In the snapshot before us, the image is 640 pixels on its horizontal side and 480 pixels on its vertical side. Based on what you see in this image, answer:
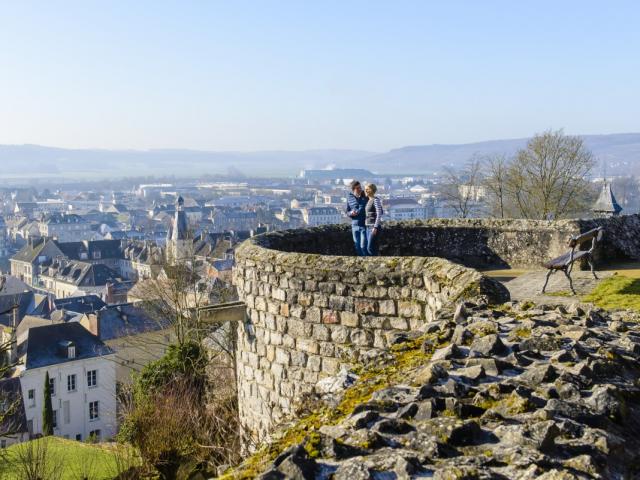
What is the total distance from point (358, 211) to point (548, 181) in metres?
23.2

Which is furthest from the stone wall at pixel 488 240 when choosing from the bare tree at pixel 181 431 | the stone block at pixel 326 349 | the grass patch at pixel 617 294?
the stone block at pixel 326 349

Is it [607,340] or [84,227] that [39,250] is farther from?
[607,340]

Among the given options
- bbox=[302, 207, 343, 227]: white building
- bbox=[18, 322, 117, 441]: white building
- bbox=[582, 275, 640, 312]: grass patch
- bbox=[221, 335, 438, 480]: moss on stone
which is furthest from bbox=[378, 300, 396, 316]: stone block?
bbox=[302, 207, 343, 227]: white building

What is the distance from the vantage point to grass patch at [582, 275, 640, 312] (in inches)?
355

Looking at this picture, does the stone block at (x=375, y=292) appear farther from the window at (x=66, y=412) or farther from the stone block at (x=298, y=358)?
the window at (x=66, y=412)

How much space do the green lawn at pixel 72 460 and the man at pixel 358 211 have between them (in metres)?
8.68

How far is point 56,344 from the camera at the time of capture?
47.4 m

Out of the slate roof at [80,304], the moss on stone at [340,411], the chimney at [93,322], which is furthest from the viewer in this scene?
the slate roof at [80,304]

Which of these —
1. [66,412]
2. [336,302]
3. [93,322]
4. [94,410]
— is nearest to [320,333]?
[336,302]

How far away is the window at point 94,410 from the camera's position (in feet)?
150

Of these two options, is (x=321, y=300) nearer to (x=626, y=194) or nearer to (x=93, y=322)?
(x=93, y=322)

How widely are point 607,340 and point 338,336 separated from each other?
3.99 metres

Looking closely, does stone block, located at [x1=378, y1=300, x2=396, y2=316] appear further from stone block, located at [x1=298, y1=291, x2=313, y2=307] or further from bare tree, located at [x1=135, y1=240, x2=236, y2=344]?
bare tree, located at [x1=135, y1=240, x2=236, y2=344]

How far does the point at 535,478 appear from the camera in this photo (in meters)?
3.17
